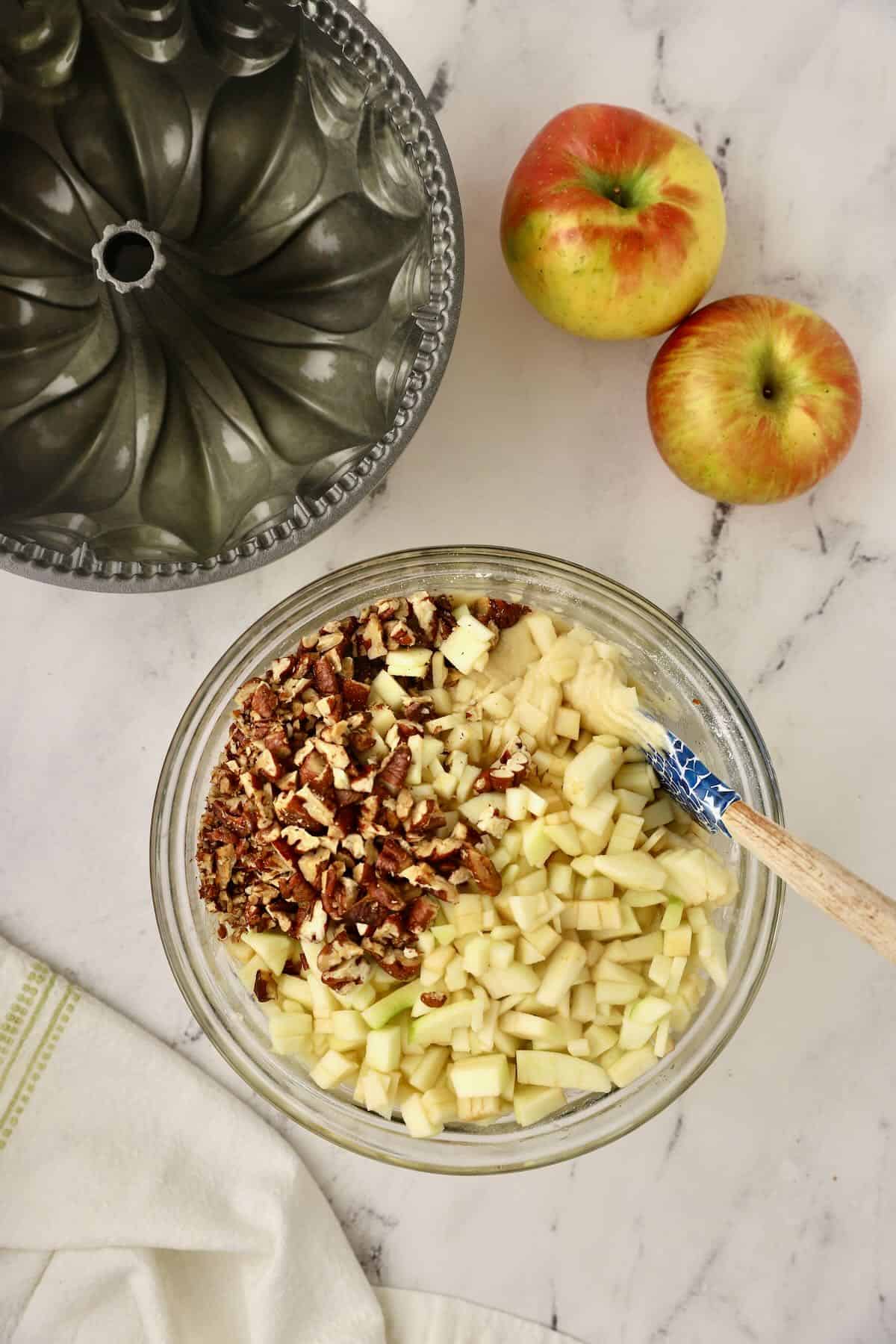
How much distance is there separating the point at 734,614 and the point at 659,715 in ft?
0.71

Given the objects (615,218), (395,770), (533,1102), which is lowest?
(533,1102)

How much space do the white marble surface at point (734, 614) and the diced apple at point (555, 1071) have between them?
326 mm

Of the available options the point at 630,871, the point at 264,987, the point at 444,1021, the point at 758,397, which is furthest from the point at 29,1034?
the point at 758,397

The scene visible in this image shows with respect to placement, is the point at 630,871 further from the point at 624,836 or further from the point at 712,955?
the point at 712,955

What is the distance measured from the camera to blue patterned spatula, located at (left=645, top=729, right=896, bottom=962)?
0.95 metres

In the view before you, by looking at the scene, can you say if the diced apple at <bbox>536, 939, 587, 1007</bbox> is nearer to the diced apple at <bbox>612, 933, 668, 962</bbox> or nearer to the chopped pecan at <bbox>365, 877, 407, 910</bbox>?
the diced apple at <bbox>612, 933, 668, 962</bbox>

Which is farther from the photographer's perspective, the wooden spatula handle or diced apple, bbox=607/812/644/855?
diced apple, bbox=607/812/644/855

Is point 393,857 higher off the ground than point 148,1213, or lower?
higher

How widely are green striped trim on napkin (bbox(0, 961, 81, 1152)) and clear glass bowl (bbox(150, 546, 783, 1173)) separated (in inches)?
8.6

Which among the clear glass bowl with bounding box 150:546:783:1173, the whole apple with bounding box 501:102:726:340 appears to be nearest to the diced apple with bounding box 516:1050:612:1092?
the clear glass bowl with bounding box 150:546:783:1173

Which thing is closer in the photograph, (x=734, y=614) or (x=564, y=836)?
(x=564, y=836)

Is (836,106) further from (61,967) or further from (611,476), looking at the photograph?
(61,967)

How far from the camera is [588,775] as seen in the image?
3.85 ft

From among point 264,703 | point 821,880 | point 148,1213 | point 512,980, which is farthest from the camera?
point 148,1213
